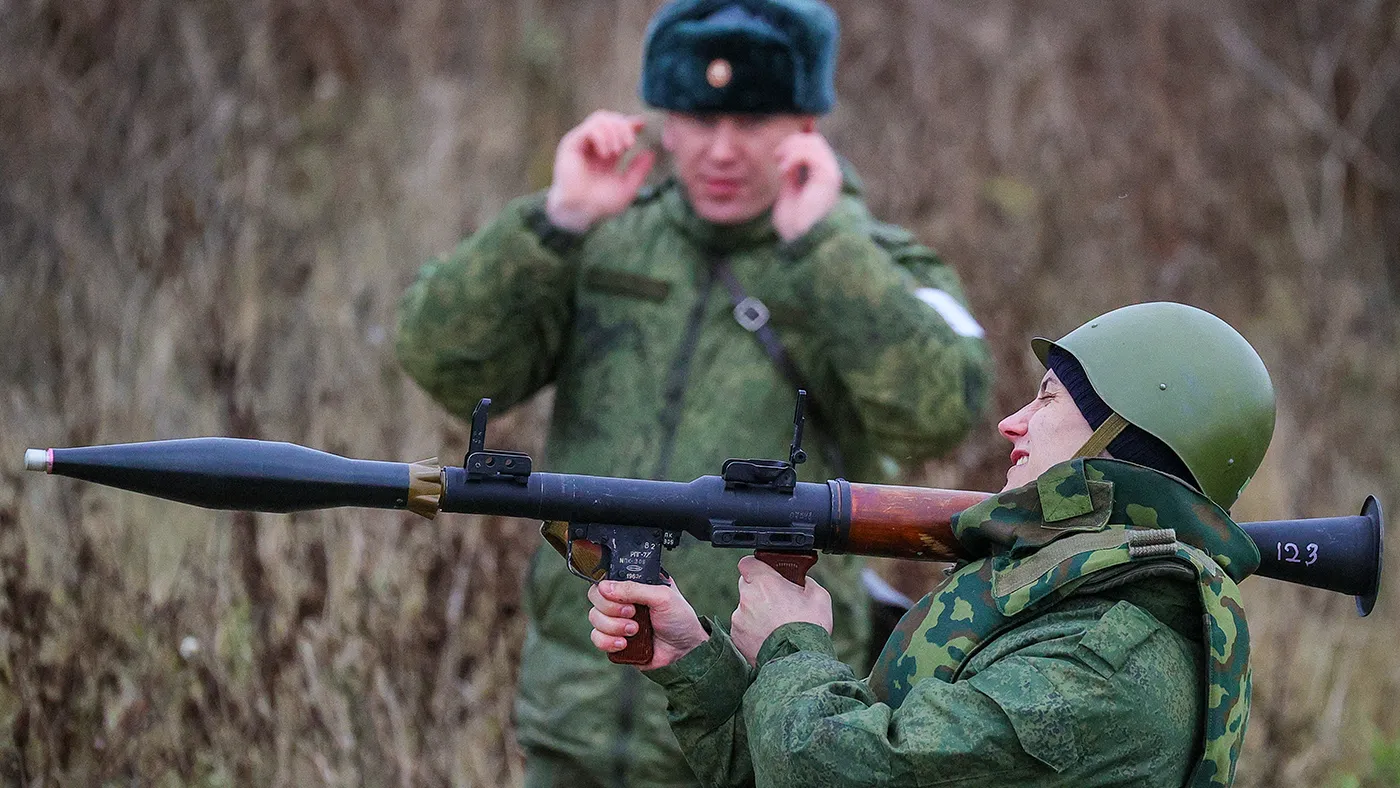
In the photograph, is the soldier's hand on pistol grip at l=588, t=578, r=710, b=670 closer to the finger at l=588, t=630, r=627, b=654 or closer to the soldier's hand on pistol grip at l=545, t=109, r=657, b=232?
the finger at l=588, t=630, r=627, b=654

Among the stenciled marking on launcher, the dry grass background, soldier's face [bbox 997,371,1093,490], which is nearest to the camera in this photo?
soldier's face [bbox 997,371,1093,490]

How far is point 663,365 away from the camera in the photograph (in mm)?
3582

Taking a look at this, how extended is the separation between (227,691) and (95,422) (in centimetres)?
124

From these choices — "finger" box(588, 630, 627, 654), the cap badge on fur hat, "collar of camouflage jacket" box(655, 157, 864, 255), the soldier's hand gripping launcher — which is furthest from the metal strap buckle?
"finger" box(588, 630, 627, 654)

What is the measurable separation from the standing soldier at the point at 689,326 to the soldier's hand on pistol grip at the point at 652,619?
1.11 metres

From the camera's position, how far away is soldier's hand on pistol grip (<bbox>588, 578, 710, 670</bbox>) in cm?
231

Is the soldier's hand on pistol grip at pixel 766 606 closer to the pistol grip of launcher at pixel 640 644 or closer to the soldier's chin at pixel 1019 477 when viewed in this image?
the pistol grip of launcher at pixel 640 644

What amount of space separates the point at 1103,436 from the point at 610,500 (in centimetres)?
69

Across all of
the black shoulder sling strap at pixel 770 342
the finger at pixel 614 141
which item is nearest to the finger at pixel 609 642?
the black shoulder sling strap at pixel 770 342

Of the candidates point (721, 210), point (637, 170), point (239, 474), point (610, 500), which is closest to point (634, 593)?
point (610, 500)

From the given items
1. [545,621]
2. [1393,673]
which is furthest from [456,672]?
[1393,673]

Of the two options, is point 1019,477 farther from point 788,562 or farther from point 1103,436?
point 788,562

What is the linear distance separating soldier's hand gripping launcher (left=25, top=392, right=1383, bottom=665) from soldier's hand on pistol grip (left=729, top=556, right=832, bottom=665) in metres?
0.02

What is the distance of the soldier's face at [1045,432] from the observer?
2.30 metres
